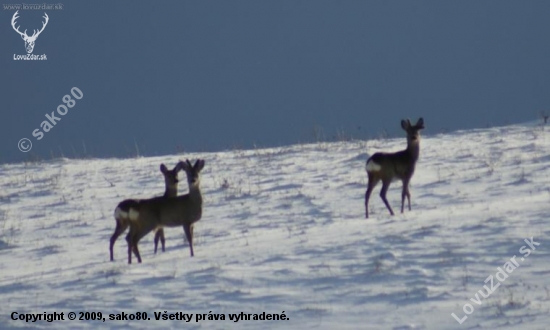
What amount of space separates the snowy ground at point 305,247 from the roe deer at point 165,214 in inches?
15.1

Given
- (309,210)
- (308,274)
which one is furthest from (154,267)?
(309,210)

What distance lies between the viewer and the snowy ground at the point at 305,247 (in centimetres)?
1221

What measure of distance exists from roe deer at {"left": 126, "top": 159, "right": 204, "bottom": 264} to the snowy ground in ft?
1.26

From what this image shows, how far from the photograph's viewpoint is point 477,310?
38.6 ft

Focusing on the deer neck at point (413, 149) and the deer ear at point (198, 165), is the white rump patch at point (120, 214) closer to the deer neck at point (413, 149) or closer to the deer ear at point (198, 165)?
the deer ear at point (198, 165)

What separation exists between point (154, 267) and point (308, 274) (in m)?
2.10

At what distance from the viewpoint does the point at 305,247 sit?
580 inches

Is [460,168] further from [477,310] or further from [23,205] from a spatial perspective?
[477,310]

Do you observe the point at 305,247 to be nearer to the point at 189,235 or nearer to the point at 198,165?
the point at 189,235

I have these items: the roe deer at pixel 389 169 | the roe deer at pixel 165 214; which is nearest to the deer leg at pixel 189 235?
the roe deer at pixel 165 214

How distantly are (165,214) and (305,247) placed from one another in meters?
1.92

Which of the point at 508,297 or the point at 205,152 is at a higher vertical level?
the point at 205,152

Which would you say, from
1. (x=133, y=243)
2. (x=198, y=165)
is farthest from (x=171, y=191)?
(x=133, y=243)

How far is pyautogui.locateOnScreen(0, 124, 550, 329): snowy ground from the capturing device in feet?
40.1
